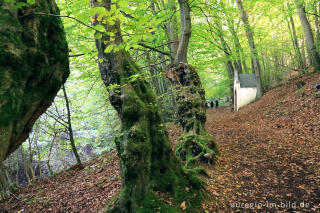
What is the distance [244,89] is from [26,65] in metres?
22.8

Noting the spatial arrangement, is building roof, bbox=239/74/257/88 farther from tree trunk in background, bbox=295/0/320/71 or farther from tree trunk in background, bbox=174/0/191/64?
tree trunk in background, bbox=174/0/191/64

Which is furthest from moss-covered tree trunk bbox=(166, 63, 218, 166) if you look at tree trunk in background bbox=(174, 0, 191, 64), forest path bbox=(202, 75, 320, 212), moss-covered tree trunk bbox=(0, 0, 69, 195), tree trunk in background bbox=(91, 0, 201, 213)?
moss-covered tree trunk bbox=(0, 0, 69, 195)

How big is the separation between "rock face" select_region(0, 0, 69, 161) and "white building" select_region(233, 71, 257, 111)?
824 inches

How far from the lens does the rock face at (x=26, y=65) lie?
1.84m

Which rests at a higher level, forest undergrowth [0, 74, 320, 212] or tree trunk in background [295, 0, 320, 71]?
tree trunk in background [295, 0, 320, 71]

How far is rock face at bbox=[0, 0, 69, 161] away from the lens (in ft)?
6.05

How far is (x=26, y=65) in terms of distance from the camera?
213 cm

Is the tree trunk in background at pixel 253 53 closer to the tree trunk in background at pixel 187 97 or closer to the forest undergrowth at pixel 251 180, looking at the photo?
the forest undergrowth at pixel 251 180

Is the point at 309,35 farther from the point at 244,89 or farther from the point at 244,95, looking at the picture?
the point at 244,95

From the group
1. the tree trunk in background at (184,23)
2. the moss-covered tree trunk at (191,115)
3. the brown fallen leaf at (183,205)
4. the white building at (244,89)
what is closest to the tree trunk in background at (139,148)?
the brown fallen leaf at (183,205)

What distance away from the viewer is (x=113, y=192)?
16.4 feet

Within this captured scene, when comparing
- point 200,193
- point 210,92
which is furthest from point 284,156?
point 210,92

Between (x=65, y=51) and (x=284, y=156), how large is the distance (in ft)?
21.7

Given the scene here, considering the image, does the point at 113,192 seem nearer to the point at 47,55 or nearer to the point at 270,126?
the point at 47,55
